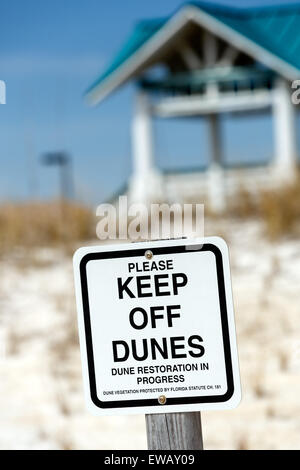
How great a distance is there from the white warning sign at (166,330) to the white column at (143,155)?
41.2 ft

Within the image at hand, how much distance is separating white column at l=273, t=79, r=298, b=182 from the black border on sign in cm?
1233

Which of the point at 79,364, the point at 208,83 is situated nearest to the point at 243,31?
the point at 208,83

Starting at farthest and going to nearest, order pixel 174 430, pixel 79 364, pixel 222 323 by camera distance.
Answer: pixel 79 364 → pixel 174 430 → pixel 222 323

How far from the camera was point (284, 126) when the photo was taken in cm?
1468

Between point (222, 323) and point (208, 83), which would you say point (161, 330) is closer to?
point (222, 323)

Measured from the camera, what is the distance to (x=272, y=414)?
5.43 m

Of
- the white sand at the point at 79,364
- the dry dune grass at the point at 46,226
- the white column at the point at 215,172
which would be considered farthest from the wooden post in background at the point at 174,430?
the white column at the point at 215,172

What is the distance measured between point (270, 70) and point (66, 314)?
792cm

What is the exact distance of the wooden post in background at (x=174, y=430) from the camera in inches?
90.3

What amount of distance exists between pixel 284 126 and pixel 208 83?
1.45 m

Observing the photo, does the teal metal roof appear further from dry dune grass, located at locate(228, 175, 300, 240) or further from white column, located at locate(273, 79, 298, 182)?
dry dune grass, located at locate(228, 175, 300, 240)

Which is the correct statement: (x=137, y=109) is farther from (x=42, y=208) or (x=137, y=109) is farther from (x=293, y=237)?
(x=293, y=237)

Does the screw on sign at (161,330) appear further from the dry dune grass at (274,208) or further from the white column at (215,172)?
the white column at (215,172)
